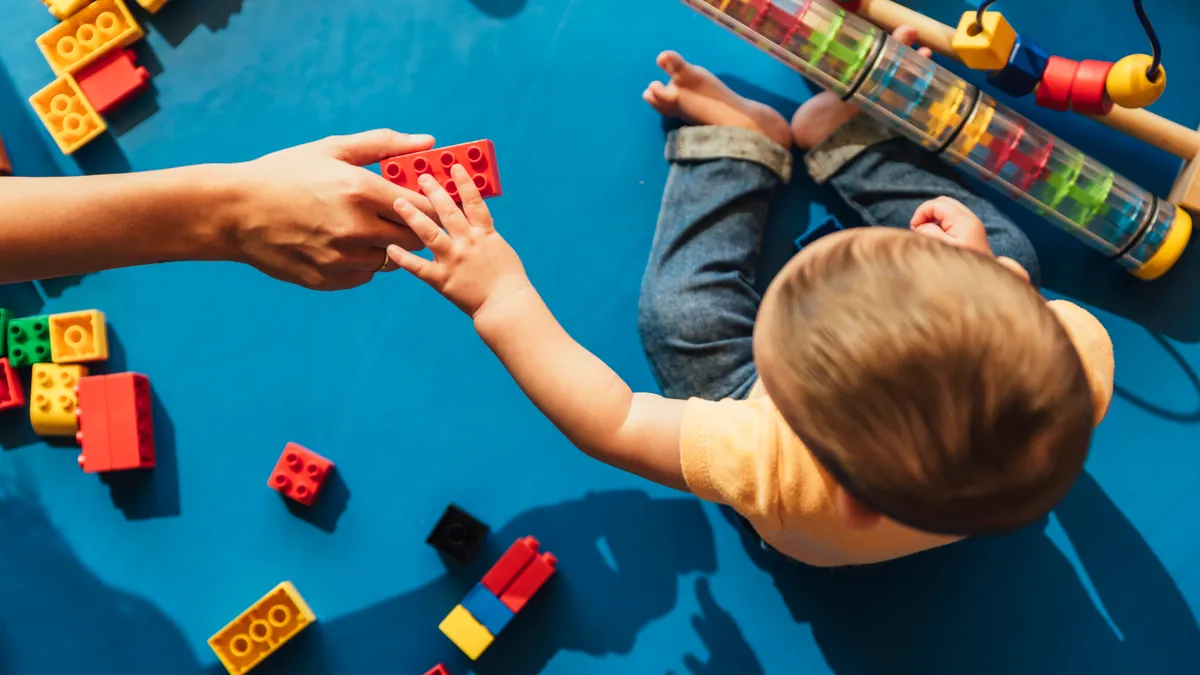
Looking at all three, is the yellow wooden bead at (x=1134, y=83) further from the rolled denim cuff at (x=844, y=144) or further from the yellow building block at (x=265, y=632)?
the yellow building block at (x=265, y=632)

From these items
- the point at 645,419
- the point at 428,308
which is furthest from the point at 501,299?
the point at 428,308

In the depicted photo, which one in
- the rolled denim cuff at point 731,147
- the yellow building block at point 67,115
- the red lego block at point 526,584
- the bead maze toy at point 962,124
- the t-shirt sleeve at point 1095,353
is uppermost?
the bead maze toy at point 962,124

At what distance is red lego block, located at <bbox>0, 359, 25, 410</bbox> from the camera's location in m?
0.86

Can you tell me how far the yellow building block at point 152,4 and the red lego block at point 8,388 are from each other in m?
0.39

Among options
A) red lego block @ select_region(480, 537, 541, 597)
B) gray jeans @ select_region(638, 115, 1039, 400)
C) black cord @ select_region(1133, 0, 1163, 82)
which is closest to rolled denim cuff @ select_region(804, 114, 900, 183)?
gray jeans @ select_region(638, 115, 1039, 400)

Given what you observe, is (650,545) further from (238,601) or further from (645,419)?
(238,601)

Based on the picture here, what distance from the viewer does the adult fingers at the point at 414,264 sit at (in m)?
0.58

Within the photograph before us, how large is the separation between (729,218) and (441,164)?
314mm

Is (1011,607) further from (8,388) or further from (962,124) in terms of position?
(8,388)

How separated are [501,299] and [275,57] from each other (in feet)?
1.60

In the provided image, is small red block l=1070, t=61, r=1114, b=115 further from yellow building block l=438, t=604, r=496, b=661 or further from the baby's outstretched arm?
yellow building block l=438, t=604, r=496, b=661

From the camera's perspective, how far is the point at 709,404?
2.01 ft

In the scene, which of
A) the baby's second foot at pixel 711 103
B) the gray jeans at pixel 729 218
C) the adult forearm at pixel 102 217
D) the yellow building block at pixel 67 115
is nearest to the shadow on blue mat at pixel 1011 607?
the gray jeans at pixel 729 218

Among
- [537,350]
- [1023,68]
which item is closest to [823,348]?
[537,350]
